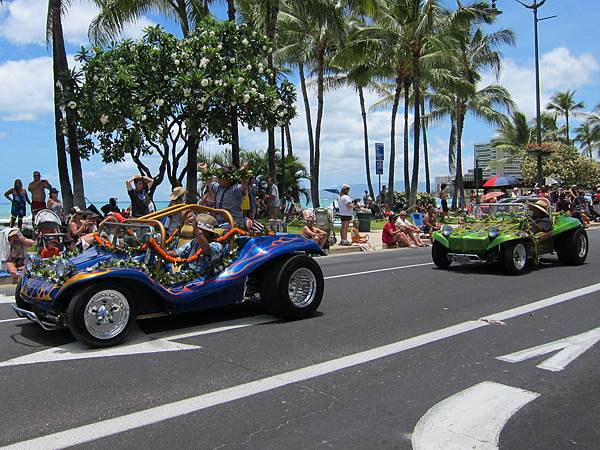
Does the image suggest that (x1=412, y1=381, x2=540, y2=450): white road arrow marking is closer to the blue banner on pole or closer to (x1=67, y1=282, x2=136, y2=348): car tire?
(x1=67, y1=282, x2=136, y2=348): car tire

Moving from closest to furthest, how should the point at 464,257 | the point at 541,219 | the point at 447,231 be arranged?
the point at 464,257 → the point at 447,231 → the point at 541,219

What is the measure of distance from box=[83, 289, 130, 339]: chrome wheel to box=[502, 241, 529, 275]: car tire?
7044mm

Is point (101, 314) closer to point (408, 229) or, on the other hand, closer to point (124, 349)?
point (124, 349)

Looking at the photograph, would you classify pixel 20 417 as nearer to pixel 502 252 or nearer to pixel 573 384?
pixel 573 384

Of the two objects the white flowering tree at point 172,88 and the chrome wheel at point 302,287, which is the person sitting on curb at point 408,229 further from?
the chrome wheel at point 302,287

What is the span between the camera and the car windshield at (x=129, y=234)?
21.6 ft

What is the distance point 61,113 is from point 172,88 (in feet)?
10.1

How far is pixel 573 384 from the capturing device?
4875mm

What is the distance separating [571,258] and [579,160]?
1544 inches

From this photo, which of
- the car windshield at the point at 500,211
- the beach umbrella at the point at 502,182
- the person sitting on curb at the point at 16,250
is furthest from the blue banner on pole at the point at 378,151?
the beach umbrella at the point at 502,182

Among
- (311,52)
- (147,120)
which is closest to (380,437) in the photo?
(147,120)

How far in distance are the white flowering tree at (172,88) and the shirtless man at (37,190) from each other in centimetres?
182

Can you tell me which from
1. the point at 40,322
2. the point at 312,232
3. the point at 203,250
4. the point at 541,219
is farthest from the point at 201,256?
the point at 312,232

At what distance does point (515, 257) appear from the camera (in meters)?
10.8
